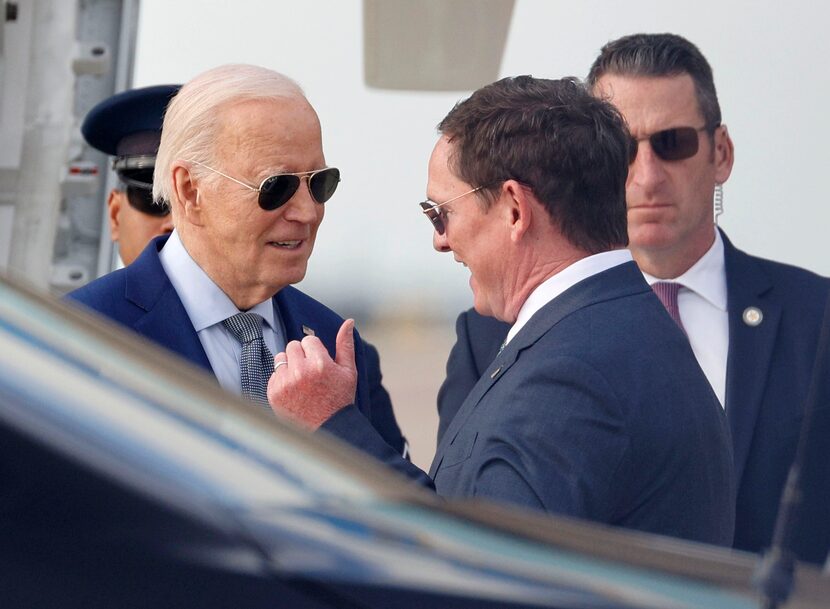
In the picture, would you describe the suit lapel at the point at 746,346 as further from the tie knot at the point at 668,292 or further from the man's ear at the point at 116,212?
the man's ear at the point at 116,212

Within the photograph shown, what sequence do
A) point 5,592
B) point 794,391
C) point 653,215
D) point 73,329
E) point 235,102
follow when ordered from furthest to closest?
point 653,215 < point 794,391 < point 235,102 < point 73,329 < point 5,592

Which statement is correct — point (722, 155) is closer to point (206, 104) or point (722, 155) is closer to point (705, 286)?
point (705, 286)

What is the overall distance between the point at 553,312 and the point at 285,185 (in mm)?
563

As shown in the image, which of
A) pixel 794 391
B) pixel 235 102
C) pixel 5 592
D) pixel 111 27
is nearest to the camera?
pixel 5 592

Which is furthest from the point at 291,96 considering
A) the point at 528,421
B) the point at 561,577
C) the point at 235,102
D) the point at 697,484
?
the point at 561,577

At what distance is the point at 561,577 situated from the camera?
3.93 feet

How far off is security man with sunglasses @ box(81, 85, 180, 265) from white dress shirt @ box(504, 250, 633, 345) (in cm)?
122

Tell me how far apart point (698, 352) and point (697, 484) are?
3.09 ft

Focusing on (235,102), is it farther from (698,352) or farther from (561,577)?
(561,577)

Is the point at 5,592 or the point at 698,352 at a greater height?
the point at 5,592

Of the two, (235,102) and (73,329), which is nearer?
(73,329)

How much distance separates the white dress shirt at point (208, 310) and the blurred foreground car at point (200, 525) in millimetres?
1174

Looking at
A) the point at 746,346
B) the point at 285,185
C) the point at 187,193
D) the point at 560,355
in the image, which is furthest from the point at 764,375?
the point at 187,193

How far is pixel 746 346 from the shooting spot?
284cm
